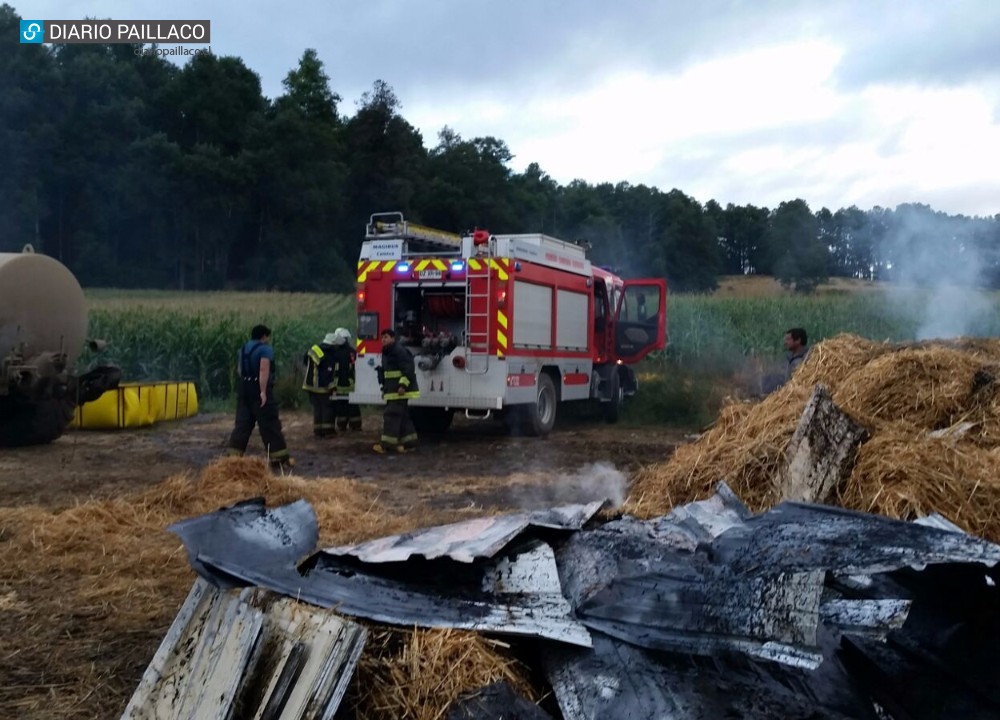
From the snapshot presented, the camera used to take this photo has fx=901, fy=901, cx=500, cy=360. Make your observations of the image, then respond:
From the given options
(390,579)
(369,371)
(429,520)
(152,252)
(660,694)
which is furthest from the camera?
(152,252)

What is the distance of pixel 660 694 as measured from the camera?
2.91 meters

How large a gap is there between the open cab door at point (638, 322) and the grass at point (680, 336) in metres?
0.93

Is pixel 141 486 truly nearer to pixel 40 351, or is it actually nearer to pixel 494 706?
pixel 40 351

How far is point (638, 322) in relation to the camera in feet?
47.0

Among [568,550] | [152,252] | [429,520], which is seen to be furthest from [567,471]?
[152,252]

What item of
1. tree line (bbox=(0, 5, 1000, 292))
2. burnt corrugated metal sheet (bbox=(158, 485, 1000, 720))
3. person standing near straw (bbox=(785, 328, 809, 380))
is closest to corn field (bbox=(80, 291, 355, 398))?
person standing near straw (bbox=(785, 328, 809, 380))

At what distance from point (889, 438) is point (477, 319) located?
6.55 m

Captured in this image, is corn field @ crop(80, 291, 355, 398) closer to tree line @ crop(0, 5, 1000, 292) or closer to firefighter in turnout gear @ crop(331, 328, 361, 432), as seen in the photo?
firefighter in turnout gear @ crop(331, 328, 361, 432)

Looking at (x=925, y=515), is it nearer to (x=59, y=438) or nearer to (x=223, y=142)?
(x=59, y=438)

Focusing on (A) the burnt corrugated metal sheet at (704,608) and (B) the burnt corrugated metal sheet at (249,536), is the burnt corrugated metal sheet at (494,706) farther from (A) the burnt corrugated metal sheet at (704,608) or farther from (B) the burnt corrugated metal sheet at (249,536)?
(B) the burnt corrugated metal sheet at (249,536)

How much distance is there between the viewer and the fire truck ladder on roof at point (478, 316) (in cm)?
1100

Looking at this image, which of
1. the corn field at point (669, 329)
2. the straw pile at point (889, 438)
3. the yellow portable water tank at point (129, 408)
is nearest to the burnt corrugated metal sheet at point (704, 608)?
the straw pile at point (889, 438)

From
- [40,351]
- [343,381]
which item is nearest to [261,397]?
[343,381]

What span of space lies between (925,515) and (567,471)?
199 inches
